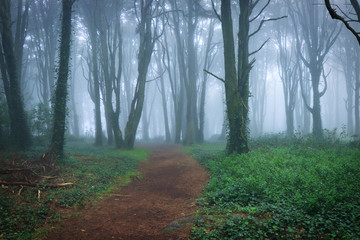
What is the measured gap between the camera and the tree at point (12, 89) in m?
12.2

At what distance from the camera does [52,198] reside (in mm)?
5496

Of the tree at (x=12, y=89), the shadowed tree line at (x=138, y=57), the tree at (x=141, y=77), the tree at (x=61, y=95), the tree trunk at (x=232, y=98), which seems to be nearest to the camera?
the tree at (x=61, y=95)

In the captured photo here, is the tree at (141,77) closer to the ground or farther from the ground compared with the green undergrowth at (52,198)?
farther from the ground

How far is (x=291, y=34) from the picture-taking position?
25.8 m

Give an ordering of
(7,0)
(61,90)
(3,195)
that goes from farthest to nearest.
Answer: (7,0) → (61,90) → (3,195)

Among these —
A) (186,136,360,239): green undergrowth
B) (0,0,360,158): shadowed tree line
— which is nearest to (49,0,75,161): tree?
(0,0,360,158): shadowed tree line

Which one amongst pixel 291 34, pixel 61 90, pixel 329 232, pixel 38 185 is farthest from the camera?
pixel 291 34

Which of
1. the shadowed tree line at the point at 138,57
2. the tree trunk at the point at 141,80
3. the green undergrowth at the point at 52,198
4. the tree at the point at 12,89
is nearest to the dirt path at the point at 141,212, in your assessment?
the green undergrowth at the point at 52,198

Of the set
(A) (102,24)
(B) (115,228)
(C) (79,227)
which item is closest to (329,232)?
(B) (115,228)

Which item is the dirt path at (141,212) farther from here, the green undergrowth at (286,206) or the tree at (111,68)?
the tree at (111,68)

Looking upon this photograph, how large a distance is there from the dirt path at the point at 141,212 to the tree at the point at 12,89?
896 centimetres

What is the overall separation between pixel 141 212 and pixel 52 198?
2352 millimetres

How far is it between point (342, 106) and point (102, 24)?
68308 millimetres

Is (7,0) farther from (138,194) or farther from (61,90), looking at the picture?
(138,194)
